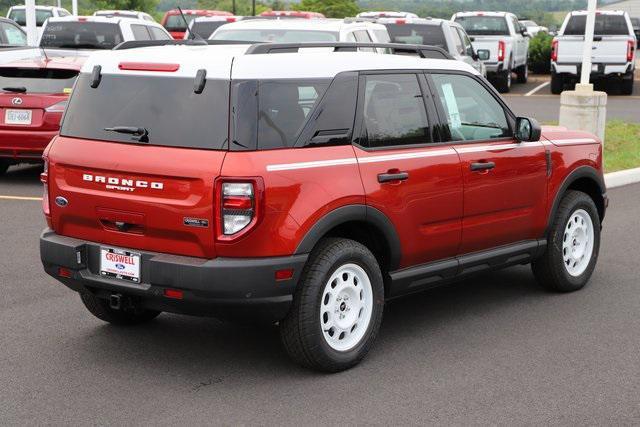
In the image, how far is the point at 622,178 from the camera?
12.9 m

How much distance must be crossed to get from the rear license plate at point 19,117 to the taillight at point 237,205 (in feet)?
23.4

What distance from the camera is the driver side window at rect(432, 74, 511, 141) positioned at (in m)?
6.40

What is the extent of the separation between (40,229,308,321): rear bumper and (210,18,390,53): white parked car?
7298mm

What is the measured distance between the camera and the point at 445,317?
6812 mm

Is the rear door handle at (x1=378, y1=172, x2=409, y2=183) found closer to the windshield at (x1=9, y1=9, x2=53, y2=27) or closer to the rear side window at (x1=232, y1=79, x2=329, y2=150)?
the rear side window at (x1=232, y1=79, x2=329, y2=150)

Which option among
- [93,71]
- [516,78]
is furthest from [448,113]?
[516,78]

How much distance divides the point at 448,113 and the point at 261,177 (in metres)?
1.77

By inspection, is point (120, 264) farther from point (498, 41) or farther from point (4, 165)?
point (498, 41)

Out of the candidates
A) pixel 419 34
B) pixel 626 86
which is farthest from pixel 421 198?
pixel 626 86

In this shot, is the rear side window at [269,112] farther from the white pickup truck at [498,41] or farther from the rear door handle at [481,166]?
the white pickup truck at [498,41]

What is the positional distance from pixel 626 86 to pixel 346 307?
22166mm

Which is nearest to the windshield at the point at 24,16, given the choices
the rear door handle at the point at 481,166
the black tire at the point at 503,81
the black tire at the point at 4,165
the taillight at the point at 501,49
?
the black tire at the point at 503,81

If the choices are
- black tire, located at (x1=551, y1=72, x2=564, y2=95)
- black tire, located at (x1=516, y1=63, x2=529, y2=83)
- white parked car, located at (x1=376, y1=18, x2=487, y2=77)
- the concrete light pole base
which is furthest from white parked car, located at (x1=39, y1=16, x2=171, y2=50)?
black tire, located at (x1=516, y1=63, x2=529, y2=83)

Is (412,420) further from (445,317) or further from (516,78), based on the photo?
(516,78)
